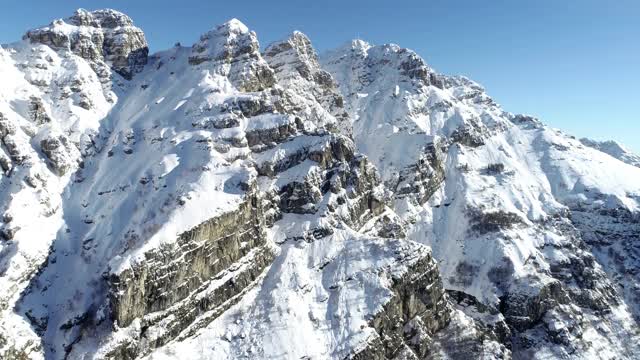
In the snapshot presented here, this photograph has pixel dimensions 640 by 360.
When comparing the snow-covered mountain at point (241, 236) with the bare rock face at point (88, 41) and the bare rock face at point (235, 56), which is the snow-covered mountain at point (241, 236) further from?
the bare rock face at point (235, 56)

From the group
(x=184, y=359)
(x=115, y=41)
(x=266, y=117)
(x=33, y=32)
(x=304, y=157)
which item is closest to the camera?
(x=184, y=359)

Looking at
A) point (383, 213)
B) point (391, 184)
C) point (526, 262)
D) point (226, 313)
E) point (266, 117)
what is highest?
point (266, 117)

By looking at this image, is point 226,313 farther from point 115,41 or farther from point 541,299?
point 115,41

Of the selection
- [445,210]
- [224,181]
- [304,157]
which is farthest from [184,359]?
[445,210]

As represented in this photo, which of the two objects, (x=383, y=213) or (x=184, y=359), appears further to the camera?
(x=383, y=213)

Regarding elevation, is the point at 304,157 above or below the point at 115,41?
below

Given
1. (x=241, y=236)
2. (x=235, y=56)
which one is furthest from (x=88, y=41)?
(x=241, y=236)

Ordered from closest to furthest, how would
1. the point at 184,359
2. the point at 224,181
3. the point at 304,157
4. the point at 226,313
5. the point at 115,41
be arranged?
1. the point at 184,359
2. the point at 226,313
3. the point at 224,181
4. the point at 304,157
5. the point at 115,41

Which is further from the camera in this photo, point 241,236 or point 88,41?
point 88,41

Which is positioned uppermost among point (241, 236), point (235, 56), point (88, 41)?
point (88, 41)

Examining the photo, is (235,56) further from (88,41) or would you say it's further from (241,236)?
(241,236)
